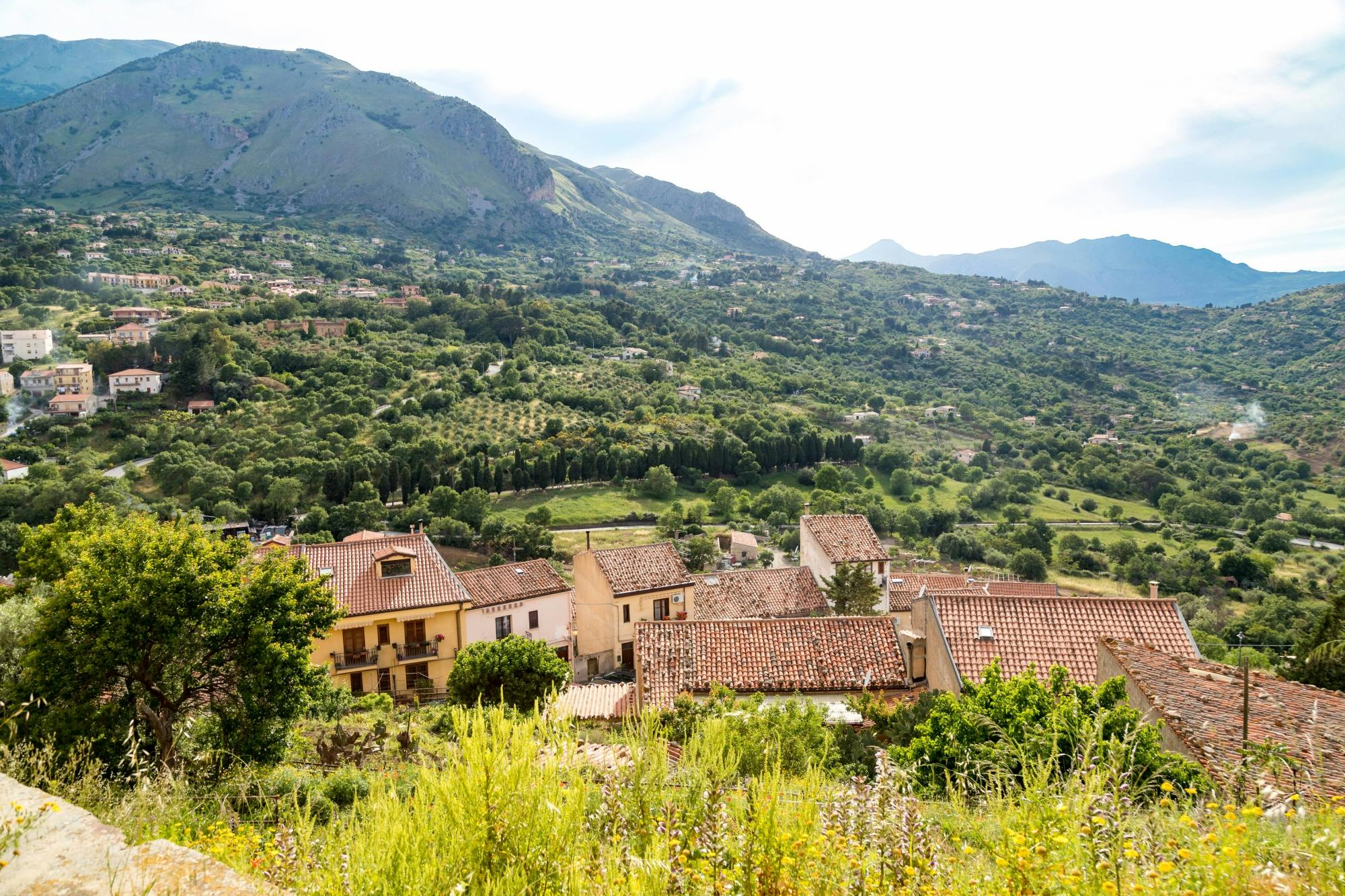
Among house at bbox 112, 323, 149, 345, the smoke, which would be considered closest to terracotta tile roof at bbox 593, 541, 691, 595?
house at bbox 112, 323, 149, 345

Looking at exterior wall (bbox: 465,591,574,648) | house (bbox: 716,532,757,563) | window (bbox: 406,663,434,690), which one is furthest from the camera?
house (bbox: 716,532,757,563)

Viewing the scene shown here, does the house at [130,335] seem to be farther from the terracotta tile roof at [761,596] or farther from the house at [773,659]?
the house at [773,659]

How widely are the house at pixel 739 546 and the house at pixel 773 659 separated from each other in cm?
3038

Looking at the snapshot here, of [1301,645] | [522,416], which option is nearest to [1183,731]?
[1301,645]

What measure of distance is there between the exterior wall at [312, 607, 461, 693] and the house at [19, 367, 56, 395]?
69.0m

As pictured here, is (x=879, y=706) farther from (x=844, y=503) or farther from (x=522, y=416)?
(x=522, y=416)

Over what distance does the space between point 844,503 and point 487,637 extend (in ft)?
139

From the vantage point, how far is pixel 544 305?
11475 centimetres

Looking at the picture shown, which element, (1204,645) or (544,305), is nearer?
(1204,645)

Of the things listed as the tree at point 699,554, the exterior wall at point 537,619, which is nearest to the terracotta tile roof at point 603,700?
the exterior wall at point 537,619

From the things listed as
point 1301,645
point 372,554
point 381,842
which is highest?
point 381,842

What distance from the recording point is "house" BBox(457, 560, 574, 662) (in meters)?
22.9

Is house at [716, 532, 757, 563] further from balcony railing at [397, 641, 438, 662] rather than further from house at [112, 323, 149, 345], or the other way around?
house at [112, 323, 149, 345]

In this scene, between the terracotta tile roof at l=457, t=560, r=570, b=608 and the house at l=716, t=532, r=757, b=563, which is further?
the house at l=716, t=532, r=757, b=563
